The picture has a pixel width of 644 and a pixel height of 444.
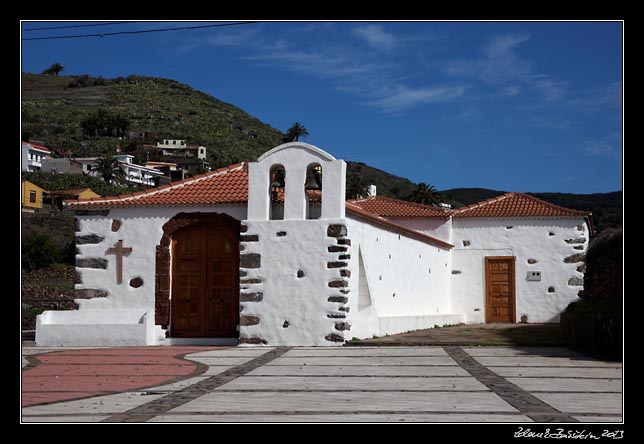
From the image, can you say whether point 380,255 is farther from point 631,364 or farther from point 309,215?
point 631,364

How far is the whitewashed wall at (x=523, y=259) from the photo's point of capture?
2383 cm

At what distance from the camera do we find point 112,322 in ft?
53.1

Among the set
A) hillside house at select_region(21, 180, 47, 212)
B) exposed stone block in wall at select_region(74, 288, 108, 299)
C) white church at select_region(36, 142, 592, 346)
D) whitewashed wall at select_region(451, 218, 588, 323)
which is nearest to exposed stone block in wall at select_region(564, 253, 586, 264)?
whitewashed wall at select_region(451, 218, 588, 323)

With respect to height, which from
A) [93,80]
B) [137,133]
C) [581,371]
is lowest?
[581,371]

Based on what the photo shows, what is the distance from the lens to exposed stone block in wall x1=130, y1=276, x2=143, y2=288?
16448mm

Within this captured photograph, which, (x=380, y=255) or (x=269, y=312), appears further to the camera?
(x=380, y=255)

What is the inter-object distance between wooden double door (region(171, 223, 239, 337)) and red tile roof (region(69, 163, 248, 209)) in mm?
601

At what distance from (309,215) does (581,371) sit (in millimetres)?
7417

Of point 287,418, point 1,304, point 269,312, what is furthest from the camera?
point 269,312

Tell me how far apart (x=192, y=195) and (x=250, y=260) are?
2.18 m

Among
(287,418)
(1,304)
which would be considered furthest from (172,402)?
(1,304)

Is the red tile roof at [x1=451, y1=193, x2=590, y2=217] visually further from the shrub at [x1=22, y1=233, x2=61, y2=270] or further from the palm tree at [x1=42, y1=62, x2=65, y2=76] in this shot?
the palm tree at [x1=42, y1=62, x2=65, y2=76]

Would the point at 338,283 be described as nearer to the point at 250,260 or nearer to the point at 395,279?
the point at 250,260

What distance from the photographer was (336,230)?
15.3 metres
